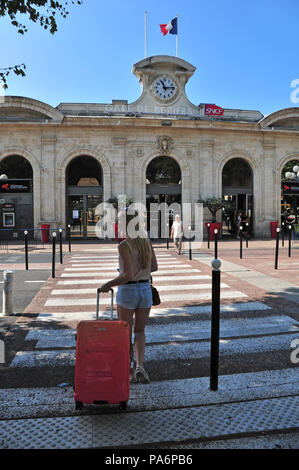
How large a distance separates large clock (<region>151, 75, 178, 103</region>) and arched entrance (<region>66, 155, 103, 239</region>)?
630cm

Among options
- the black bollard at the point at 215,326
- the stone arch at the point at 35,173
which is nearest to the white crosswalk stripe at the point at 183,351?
the black bollard at the point at 215,326

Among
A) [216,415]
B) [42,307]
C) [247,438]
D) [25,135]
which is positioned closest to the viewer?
[247,438]

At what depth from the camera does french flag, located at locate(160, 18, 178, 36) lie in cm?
2595

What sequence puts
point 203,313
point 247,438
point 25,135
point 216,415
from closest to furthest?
point 247,438
point 216,415
point 203,313
point 25,135

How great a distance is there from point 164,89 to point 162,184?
6532mm

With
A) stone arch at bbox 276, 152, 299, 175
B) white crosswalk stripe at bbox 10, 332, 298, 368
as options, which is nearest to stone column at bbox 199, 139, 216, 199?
stone arch at bbox 276, 152, 299, 175

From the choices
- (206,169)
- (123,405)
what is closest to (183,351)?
(123,405)

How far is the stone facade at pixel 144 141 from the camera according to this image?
24.1 metres

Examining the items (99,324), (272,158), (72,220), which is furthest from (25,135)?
(99,324)

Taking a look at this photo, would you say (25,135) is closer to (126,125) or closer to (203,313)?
(126,125)

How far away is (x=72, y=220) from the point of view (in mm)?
25062

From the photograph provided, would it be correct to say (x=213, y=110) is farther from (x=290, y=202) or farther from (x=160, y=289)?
(x=160, y=289)
